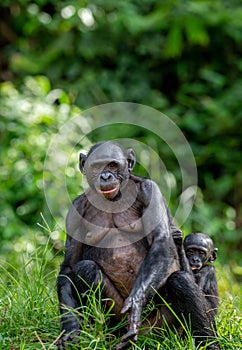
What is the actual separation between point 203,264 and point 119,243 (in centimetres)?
83

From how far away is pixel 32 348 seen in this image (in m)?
4.59

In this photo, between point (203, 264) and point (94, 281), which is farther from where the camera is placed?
point (203, 264)

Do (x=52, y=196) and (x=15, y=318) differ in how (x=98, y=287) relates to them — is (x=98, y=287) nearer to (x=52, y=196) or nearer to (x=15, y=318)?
(x=15, y=318)

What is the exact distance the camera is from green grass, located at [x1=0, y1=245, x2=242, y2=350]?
458 cm

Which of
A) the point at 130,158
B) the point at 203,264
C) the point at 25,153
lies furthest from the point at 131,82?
the point at 130,158

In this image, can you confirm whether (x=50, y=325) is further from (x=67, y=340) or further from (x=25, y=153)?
(x=25, y=153)

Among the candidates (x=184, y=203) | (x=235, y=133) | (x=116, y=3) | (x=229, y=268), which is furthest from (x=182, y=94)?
(x=229, y=268)

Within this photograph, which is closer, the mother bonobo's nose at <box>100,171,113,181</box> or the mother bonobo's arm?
the mother bonobo's arm

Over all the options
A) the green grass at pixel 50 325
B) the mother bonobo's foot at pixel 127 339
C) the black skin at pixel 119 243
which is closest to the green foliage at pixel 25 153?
the green grass at pixel 50 325

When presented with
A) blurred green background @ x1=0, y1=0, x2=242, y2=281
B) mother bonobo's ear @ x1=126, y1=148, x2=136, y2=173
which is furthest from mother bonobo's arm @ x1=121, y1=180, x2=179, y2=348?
blurred green background @ x1=0, y1=0, x2=242, y2=281

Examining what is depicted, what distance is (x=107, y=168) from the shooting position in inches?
184

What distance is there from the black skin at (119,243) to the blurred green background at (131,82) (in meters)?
4.67

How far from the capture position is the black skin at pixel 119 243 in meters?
4.59

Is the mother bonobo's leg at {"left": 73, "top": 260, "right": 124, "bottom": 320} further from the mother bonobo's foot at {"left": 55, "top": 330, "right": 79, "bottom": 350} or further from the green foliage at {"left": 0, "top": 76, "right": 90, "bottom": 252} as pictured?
the green foliage at {"left": 0, "top": 76, "right": 90, "bottom": 252}
